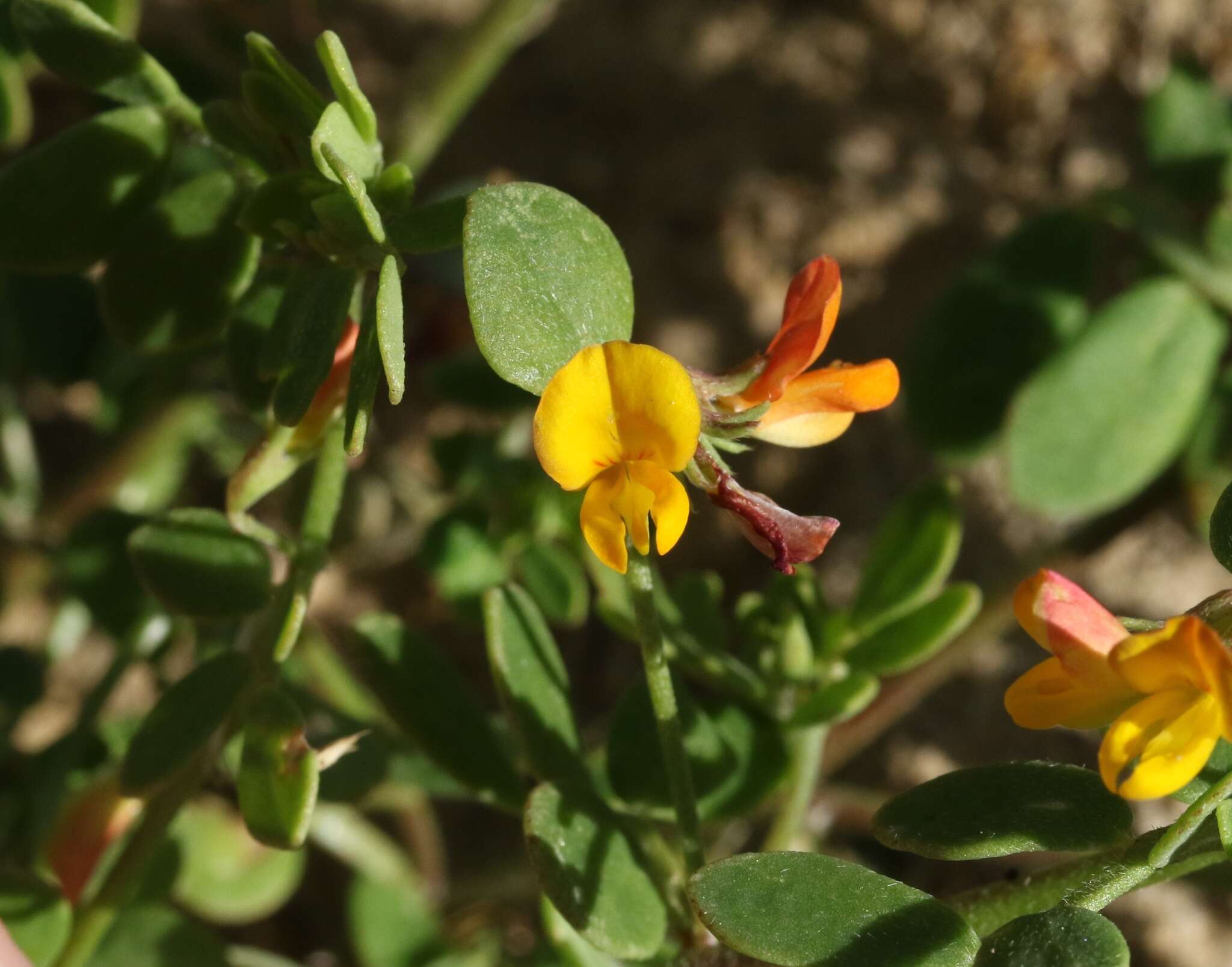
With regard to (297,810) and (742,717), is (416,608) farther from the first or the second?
(297,810)

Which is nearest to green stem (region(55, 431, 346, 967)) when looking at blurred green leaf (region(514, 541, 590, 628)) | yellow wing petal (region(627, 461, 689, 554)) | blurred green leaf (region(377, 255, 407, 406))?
blurred green leaf (region(377, 255, 407, 406))

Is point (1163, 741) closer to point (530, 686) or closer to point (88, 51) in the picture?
point (530, 686)

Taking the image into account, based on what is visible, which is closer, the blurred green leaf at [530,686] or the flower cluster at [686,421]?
the flower cluster at [686,421]

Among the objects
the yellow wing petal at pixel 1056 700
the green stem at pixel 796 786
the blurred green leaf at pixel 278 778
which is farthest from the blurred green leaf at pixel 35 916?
the yellow wing petal at pixel 1056 700

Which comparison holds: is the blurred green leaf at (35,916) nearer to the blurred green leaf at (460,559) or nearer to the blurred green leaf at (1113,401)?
the blurred green leaf at (460,559)

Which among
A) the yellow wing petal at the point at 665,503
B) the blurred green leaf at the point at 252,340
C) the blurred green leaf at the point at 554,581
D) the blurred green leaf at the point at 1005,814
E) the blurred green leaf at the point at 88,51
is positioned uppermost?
the yellow wing petal at the point at 665,503

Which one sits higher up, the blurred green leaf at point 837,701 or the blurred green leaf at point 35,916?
the blurred green leaf at point 837,701

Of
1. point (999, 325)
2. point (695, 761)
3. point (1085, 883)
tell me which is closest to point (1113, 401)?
point (999, 325)

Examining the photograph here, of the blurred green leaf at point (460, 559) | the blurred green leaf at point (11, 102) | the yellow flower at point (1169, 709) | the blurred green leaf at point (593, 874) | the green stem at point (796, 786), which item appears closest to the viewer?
the yellow flower at point (1169, 709)
